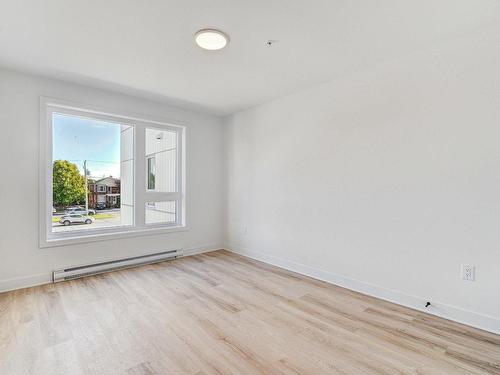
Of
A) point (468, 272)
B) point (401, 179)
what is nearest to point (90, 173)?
point (401, 179)

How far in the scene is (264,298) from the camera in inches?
109

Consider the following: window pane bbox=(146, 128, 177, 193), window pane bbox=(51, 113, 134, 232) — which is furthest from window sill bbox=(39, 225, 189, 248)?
window pane bbox=(146, 128, 177, 193)

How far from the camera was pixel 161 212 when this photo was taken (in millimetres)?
4320

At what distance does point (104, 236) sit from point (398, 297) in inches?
144

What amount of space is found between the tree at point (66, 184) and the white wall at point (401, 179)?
2684 millimetres

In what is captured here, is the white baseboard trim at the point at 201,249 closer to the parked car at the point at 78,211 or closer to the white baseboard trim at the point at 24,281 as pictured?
the parked car at the point at 78,211

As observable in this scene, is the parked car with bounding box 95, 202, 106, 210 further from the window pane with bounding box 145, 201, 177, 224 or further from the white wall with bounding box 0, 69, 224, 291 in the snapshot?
the window pane with bounding box 145, 201, 177, 224

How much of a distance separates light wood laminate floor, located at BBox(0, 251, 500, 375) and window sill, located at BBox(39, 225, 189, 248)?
52cm

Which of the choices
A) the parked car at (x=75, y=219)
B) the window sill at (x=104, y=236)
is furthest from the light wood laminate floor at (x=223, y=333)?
the parked car at (x=75, y=219)

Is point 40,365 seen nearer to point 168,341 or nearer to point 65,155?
point 168,341

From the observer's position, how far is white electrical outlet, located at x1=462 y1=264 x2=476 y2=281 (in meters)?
2.23

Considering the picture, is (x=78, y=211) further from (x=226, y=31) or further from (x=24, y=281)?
(x=226, y=31)

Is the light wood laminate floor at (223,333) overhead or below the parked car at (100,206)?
below

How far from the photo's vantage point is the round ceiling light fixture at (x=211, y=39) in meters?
2.20
